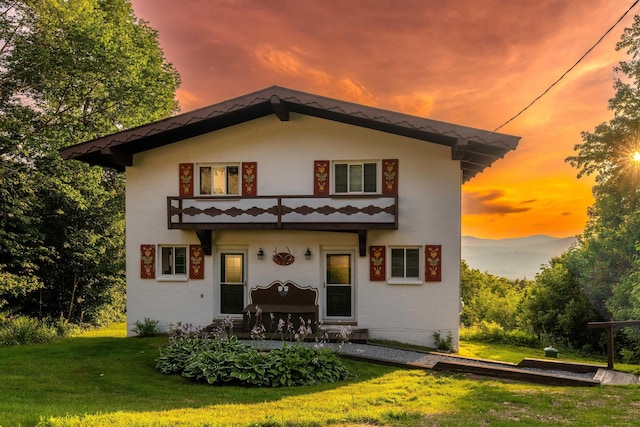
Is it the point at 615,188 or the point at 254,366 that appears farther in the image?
the point at 615,188

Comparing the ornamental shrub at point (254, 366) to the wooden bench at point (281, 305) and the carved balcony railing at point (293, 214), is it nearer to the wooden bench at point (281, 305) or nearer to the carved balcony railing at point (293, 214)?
the wooden bench at point (281, 305)

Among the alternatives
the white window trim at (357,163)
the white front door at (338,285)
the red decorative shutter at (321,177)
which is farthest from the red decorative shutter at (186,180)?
the white front door at (338,285)

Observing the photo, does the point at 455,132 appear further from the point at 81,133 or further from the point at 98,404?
the point at 81,133

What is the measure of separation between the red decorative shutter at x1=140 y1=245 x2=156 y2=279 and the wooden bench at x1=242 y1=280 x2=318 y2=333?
3203 millimetres

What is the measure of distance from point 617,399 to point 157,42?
76.7 ft

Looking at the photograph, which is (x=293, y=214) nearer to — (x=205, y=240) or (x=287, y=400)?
(x=205, y=240)

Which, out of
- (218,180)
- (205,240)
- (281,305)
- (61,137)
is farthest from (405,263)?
(61,137)

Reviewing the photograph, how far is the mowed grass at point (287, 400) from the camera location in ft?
18.4

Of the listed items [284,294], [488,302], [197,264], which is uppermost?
[197,264]

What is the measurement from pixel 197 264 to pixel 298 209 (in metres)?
3.75

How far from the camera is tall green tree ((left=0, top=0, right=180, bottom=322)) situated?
1584 centimetres

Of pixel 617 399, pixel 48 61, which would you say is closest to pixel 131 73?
pixel 48 61

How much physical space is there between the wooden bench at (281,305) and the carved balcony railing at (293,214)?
6.30 ft

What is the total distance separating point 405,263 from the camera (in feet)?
40.7
